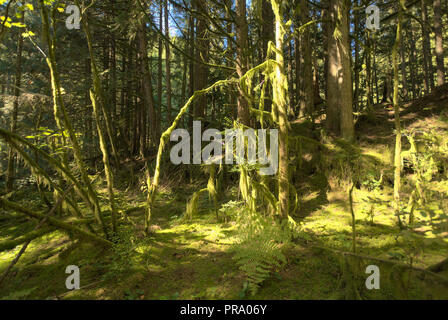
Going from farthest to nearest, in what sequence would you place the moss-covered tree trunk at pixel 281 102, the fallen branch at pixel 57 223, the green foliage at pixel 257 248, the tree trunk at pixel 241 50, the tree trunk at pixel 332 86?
1. the tree trunk at pixel 332 86
2. the tree trunk at pixel 241 50
3. the moss-covered tree trunk at pixel 281 102
4. the green foliage at pixel 257 248
5. the fallen branch at pixel 57 223

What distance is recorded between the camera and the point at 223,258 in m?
3.54

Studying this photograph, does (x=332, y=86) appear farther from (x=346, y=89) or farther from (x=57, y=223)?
(x=57, y=223)

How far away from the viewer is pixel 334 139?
6055 mm

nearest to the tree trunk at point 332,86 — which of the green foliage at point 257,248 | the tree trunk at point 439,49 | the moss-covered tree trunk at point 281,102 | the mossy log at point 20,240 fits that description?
the moss-covered tree trunk at point 281,102

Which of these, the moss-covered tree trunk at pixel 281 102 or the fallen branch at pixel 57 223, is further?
the moss-covered tree trunk at pixel 281 102

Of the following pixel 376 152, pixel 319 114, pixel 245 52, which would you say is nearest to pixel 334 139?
pixel 376 152

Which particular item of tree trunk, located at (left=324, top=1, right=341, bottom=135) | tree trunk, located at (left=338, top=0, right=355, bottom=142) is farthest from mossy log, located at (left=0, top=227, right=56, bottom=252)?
tree trunk, located at (left=324, top=1, right=341, bottom=135)

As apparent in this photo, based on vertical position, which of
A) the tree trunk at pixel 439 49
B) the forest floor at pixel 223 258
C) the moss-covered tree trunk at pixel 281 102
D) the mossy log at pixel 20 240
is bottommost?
the forest floor at pixel 223 258

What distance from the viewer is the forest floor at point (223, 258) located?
2.60m

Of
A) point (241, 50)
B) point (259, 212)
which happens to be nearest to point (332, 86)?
point (241, 50)

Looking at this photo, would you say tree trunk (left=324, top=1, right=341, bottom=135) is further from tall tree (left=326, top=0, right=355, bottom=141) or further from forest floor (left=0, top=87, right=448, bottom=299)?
forest floor (left=0, top=87, right=448, bottom=299)

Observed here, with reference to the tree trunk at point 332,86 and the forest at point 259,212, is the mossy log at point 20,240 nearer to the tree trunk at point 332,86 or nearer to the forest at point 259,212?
the forest at point 259,212

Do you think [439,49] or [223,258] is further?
[439,49]
